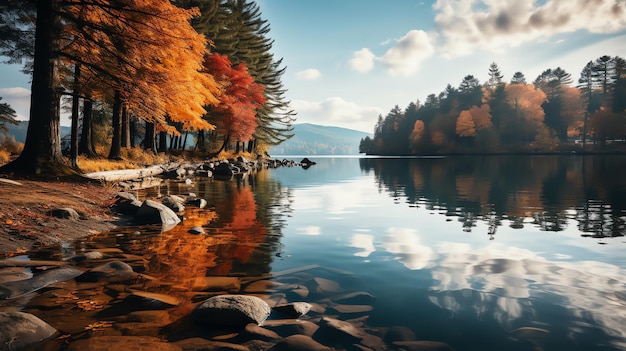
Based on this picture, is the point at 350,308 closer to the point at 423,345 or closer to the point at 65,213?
the point at 423,345

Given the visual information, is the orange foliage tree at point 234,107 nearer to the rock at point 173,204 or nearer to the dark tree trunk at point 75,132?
the dark tree trunk at point 75,132

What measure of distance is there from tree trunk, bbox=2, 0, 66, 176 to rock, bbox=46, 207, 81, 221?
428 cm

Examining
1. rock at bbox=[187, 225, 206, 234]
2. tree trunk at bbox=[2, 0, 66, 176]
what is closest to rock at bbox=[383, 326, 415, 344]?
rock at bbox=[187, 225, 206, 234]

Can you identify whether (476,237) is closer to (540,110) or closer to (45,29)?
(45,29)

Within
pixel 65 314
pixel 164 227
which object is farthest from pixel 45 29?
pixel 65 314

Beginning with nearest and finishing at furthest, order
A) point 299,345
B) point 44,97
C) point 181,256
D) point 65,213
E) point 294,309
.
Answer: point 299,345
point 294,309
point 181,256
point 65,213
point 44,97

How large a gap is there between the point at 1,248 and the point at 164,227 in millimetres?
3108

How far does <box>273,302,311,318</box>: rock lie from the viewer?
4.02m

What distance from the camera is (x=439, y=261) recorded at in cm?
626

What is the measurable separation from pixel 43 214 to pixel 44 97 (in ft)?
18.7

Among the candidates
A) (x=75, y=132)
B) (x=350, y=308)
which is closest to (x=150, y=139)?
(x=75, y=132)

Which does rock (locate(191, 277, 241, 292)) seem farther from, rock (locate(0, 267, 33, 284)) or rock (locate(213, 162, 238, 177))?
rock (locate(213, 162, 238, 177))

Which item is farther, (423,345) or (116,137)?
(116,137)

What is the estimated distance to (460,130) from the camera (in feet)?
245
